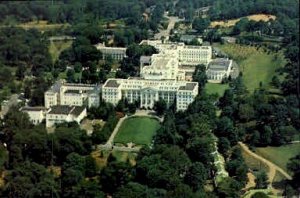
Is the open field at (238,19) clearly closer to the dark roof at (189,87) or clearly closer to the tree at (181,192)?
the dark roof at (189,87)

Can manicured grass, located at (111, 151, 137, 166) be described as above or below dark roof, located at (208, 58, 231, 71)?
below

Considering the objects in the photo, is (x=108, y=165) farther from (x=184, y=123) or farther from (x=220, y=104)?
(x=220, y=104)

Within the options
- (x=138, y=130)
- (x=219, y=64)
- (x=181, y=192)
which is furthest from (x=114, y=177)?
(x=219, y=64)

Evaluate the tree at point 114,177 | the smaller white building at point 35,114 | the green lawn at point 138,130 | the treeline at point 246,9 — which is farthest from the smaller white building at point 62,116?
the treeline at point 246,9

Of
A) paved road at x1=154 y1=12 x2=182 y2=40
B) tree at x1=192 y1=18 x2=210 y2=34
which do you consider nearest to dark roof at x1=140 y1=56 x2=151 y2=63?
paved road at x1=154 y1=12 x2=182 y2=40

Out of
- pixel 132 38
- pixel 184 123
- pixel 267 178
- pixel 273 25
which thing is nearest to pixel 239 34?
pixel 273 25

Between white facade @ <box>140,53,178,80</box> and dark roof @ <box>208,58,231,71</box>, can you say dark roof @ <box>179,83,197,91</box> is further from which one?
dark roof @ <box>208,58,231,71</box>

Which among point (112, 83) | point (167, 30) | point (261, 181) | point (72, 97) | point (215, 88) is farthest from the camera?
point (167, 30)

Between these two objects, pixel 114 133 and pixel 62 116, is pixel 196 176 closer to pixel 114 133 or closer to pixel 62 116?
pixel 114 133
